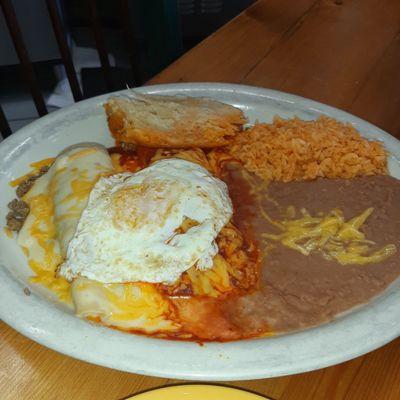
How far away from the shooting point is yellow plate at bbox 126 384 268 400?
933 millimetres

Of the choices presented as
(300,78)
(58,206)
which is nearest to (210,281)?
(58,206)

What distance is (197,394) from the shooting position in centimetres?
95

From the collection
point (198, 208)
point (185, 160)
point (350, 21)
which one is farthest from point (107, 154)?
point (350, 21)

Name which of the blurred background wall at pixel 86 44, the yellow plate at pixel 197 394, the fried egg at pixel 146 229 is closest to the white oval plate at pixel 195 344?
the yellow plate at pixel 197 394

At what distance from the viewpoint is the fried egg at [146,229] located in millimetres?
1229

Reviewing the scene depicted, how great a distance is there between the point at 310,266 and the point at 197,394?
0.48 metres

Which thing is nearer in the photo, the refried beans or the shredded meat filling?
the refried beans

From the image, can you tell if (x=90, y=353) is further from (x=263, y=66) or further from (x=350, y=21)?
(x=350, y=21)

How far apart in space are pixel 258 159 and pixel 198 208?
15.0 inches

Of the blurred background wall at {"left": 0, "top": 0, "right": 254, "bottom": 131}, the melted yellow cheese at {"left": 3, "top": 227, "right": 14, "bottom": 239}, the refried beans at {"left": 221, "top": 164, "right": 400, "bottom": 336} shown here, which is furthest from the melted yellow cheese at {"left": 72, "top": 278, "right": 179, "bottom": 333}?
the blurred background wall at {"left": 0, "top": 0, "right": 254, "bottom": 131}

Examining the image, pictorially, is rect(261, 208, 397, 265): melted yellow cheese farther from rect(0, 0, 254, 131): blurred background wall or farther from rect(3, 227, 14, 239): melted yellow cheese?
rect(0, 0, 254, 131): blurred background wall

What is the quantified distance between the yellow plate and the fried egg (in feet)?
1.05

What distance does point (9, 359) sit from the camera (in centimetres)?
113

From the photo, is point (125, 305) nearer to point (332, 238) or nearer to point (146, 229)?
point (146, 229)
